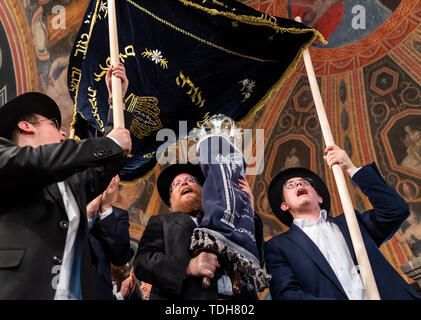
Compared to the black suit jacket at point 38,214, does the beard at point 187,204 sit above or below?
above

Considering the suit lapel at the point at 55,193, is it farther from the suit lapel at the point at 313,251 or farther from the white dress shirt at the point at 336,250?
the white dress shirt at the point at 336,250

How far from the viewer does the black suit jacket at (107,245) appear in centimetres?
316

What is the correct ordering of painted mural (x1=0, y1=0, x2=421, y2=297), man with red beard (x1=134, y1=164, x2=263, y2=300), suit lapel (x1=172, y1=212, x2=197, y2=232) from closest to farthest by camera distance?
man with red beard (x1=134, y1=164, x2=263, y2=300) → suit lapel (x1=172, y1=212, x2=197, y2=232) → painted mural (x1=0, y1=0, x2=421, y2=297)

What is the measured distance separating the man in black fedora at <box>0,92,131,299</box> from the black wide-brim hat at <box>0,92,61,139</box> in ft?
0.84

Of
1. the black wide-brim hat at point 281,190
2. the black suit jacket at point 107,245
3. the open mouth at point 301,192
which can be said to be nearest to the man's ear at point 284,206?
the black wide-brim hat at point 281,190

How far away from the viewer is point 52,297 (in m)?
2.13

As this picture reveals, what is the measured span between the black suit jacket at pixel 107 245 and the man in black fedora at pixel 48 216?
0.74 meters

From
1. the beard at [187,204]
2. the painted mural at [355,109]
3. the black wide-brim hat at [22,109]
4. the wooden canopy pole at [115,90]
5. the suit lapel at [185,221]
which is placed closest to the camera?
the wooden canopy pole at [115,90]

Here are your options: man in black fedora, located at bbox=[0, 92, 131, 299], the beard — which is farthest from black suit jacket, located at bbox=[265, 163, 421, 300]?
man in black fedora, located at bbox=[0, 92, 131, 299]

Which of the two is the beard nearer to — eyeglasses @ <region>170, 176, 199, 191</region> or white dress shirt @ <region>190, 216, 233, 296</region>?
eyeglasses @ <region>170, 176, 199, 191</region>

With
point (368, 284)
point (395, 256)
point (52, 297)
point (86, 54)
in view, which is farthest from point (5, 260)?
point (395, 256)

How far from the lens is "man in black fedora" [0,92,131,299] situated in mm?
2143

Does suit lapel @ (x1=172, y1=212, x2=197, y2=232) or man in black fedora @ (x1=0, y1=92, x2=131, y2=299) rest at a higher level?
suit lapel @ (x1=172, y1=212, x2=197, y2=232)
